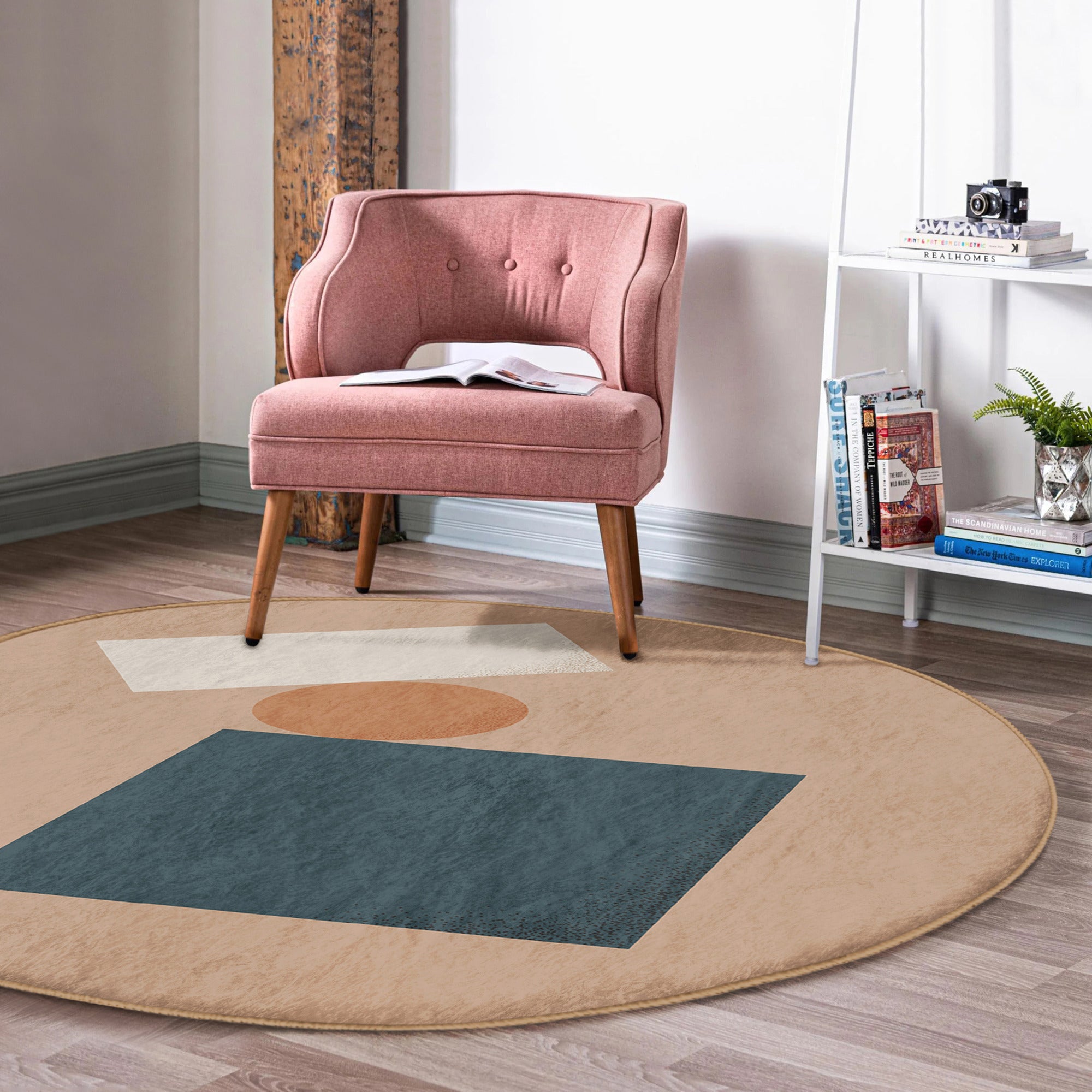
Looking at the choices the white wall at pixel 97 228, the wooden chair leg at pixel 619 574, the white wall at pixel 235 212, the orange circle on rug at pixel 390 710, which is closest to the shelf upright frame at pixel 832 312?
the wooden chair leg at pixel 619 574

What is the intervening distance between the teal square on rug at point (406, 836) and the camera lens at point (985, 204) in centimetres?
108

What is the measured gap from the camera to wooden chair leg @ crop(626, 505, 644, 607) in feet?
10.0

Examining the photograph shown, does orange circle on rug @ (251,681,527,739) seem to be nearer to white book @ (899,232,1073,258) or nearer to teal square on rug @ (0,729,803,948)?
teal square on rug @ (0,729,803,948)

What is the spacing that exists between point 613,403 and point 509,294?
58 cm

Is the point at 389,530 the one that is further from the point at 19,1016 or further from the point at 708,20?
the point at 19,1016

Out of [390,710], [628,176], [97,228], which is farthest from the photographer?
[97,228]

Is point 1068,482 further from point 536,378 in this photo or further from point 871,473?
point 536,378

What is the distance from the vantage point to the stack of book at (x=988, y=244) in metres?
2.49

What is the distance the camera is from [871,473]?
8.90 feet

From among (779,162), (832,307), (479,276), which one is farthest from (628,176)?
(832,307)

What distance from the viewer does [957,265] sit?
8.37ft

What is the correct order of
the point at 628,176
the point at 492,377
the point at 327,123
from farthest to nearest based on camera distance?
the point at 327,123 → the point at 628,176 → the point at 492,377

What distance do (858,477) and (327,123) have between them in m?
1.58

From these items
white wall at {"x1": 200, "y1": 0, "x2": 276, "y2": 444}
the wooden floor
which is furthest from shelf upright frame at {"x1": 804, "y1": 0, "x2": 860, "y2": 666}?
white wall at {"x1": 200, "y1": 0, "x2": 276, "y2": 444}
